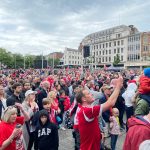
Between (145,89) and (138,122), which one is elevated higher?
(145,89)

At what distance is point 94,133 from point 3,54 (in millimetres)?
108425

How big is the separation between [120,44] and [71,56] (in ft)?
135

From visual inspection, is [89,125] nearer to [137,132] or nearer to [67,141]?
[137,132]

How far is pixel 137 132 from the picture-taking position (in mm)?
1964

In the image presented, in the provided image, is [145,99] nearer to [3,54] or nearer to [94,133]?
[94,133]

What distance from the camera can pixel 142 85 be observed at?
11.3 ft

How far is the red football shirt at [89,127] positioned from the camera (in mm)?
3642

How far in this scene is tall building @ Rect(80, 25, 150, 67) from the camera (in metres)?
81.5

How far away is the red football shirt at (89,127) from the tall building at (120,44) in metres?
69.7

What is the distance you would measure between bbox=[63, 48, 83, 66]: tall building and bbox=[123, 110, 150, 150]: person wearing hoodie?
123 m

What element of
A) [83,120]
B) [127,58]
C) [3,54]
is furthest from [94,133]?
[3,54]

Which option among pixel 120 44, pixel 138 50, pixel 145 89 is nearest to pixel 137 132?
pixel 145 89

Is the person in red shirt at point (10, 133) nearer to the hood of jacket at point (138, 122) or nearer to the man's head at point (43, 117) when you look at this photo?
the man's head at point (43, 117)

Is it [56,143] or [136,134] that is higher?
[136,134]
